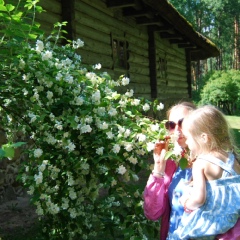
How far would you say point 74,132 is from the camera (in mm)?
2686

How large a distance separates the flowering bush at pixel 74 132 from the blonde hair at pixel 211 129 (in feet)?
1.11

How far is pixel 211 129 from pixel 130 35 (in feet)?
27.1

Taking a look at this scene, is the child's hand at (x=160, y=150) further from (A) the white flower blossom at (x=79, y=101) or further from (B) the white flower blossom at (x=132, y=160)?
(A) the white flower blossom at (x=79, y=101)

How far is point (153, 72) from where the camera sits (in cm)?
1142

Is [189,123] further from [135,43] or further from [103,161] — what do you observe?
A: [135,43]

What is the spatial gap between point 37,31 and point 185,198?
1.57 m

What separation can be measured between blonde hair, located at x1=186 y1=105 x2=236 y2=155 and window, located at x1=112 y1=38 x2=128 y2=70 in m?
6.88

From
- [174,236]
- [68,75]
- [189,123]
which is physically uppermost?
[68,75]

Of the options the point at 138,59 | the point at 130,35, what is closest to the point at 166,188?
the point at 130,35

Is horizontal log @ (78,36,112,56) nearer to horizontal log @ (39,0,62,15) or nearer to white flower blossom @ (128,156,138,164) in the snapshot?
horizontal log @ (39,0,62,15)

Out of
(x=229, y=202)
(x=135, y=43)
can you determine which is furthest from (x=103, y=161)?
(x=135, y=43)

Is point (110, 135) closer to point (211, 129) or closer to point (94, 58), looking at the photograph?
point (211, 129)

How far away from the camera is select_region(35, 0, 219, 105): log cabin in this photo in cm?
691

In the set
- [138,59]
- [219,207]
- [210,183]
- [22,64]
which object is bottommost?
[219,207]
